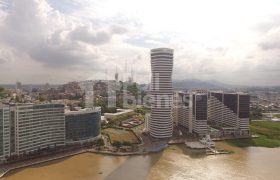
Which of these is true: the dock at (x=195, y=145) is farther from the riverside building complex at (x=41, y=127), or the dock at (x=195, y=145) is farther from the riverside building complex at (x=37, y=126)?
the riverside building complex at (x=37, y=126)

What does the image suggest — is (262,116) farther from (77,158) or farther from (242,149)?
(77,158)

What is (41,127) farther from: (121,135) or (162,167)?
(121,135)

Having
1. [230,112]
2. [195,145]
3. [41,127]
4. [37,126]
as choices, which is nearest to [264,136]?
[230,112]

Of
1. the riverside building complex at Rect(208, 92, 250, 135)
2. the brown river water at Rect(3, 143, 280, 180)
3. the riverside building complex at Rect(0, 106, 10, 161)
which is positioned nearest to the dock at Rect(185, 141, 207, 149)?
the brown river water at Rect(3, 143, 280, 180)

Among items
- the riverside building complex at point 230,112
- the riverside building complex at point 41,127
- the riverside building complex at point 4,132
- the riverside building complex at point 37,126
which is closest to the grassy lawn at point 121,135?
the riverside building complex at point 41,127

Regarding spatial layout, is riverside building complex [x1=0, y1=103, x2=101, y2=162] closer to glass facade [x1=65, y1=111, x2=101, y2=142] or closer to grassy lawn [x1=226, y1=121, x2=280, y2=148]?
glass facade [x1=65, y1=111, x2=101, y2=142]

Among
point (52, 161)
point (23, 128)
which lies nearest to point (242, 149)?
point (52, 161)
